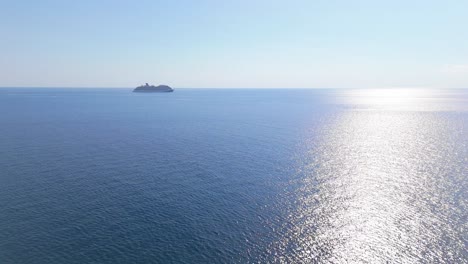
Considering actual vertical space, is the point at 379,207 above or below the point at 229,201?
below

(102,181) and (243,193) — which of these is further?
(102,181)

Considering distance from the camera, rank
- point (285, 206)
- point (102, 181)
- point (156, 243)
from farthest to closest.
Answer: point (102, 181) < point (285, 206) < point (156, 243)

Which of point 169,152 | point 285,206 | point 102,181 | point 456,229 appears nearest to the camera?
point 456,229

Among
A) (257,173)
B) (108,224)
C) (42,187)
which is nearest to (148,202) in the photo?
(108,224)

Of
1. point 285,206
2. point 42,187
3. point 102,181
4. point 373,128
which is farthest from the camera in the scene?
point 373,128

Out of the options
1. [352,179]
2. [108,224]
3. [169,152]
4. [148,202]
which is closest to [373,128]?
[352,179]

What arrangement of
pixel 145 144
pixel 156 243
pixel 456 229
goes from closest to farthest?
pixel 156 243
pixel 456 229
pixel 145 144

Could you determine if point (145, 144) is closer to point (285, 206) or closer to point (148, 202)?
point (148, 202)

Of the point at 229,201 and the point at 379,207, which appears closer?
the point at 379,207

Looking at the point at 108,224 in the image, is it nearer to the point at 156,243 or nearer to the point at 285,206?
the point at 156,243
